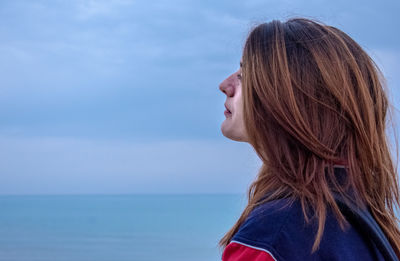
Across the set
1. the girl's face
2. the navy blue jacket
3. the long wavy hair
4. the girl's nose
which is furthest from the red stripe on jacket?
the girl's nose

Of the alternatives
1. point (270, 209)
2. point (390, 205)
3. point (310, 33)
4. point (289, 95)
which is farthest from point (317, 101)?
point (390, 205)

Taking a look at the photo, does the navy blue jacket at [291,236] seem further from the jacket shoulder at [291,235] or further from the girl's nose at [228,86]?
the girl's nose at [228,86]

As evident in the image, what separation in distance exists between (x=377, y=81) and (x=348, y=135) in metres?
0.25

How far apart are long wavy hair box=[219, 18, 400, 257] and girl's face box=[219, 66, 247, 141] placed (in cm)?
12

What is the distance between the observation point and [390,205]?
145 centimetres

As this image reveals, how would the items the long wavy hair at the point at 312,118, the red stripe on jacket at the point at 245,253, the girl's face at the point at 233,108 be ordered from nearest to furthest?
the red stripe on jacket at the point at 245,253, the long wavy hair at the point at 312,118, the girl's face at the point at 233,108

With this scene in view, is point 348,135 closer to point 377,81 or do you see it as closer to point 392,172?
point 377,81

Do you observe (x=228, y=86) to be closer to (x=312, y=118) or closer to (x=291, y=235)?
(x=312, y=118)

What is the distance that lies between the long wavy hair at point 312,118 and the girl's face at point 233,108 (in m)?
0.12

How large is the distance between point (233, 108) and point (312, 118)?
0.96 ft

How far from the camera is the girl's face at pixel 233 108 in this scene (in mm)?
1443

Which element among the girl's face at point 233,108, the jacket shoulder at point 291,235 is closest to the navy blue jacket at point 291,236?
the jacket shoulder at point 291,235

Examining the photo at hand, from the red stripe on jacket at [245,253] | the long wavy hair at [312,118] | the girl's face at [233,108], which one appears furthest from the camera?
the girl's face at [233,108]

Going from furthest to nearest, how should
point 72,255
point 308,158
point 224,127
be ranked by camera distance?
point 72,255, point 224,127, point 308,158
